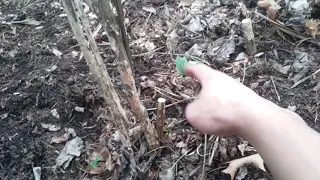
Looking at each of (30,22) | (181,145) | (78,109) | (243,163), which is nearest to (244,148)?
(243,163)

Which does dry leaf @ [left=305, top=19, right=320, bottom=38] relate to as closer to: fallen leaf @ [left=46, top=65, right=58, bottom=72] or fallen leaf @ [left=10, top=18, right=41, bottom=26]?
fallen leaf @ [left=46, top=65, right=58, bottom=72]

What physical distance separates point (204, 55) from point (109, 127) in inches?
25.2

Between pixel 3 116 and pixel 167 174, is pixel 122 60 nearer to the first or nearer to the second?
pixel 167 174

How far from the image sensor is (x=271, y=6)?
206 centimetres

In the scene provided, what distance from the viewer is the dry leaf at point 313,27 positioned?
190 cm

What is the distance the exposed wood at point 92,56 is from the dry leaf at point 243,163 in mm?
412

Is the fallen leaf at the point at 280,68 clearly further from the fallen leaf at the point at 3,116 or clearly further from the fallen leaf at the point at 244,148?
the fallen leaf at the point at 3,116

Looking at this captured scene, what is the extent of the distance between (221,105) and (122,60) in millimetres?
377

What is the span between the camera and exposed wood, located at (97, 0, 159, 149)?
1242mm

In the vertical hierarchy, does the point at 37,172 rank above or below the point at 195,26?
below

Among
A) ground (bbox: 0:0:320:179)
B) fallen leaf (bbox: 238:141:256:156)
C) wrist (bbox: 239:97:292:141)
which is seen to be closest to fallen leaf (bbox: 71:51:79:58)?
ground (bbox: 0:0:320:179)

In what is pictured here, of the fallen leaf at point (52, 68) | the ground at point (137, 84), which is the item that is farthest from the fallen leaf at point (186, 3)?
the fallen leaf at point (52, 68)

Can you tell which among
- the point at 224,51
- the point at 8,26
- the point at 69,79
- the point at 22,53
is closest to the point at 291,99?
the point at 224,51

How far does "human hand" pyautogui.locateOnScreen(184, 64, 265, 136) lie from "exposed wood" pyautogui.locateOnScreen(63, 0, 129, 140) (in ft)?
0.86
